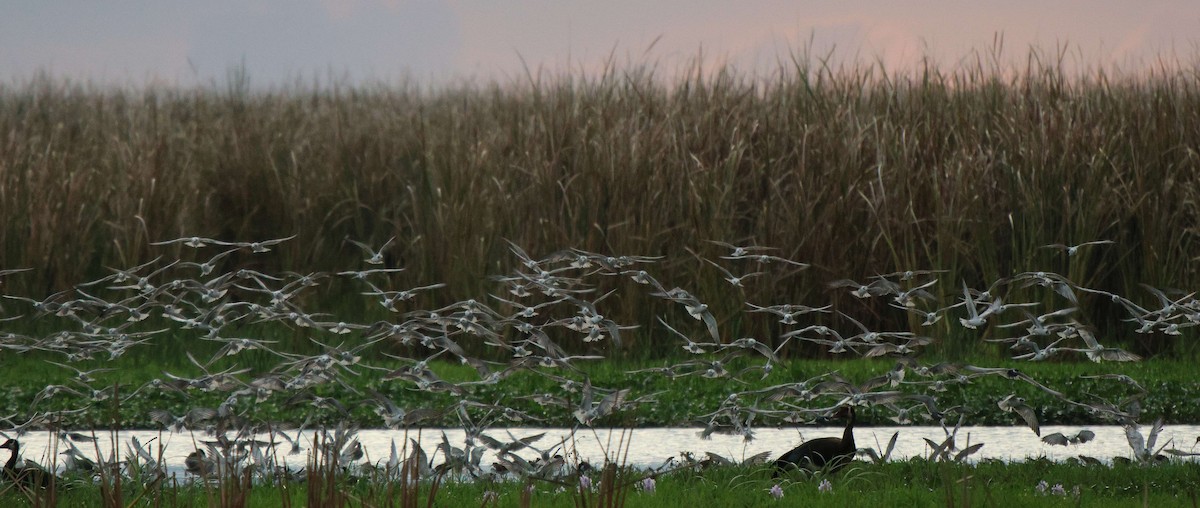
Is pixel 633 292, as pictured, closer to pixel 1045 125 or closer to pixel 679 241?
pixel 679 241

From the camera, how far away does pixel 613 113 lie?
896 cm

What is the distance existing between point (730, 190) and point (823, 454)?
11.0 feet

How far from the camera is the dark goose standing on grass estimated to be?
169 inches

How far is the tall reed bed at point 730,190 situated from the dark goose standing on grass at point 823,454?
2.86 m

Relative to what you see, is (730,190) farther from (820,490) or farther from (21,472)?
(21,472)

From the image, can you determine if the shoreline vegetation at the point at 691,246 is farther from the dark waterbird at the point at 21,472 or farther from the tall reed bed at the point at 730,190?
the dark waterbird at the point at 21,472

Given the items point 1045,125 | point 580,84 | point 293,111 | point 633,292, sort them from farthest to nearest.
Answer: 1. point 293,111
2. point 580,84
3. point 1045,125
4. point 633,292

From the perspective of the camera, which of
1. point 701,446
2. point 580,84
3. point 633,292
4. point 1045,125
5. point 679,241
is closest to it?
point 701,446

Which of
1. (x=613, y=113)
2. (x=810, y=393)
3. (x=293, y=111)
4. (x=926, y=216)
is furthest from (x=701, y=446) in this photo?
(x=293, y=111)

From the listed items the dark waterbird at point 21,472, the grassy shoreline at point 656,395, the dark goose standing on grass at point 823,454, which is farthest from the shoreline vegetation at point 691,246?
the dark waterbird at point 21,472

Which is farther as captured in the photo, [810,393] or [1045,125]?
[1045,125]

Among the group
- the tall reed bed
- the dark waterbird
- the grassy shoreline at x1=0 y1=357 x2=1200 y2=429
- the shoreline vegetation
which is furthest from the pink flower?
the tall reed bed

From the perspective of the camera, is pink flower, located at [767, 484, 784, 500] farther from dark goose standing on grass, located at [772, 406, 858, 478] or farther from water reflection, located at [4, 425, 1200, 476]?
water reflection, located at [4, 425, 1200, 476]

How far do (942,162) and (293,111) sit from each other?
27.6ft
